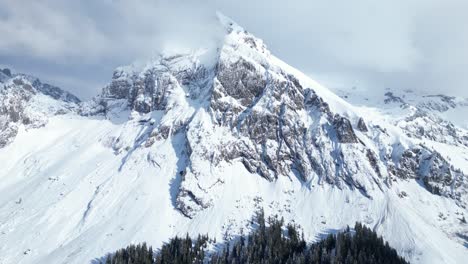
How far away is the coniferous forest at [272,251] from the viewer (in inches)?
6836

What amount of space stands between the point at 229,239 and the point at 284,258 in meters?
31.4

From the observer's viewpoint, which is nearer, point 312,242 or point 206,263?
point 206,263

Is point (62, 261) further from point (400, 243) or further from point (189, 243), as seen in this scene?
point (400, 243)

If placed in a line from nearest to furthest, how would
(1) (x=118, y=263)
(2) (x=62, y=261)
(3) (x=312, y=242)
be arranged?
1. (1) (x=118, y=263)
2. (2) (x=62, y=261)
3. (3) (x=312, y=242)

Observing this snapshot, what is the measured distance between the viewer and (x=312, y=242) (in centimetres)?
19775

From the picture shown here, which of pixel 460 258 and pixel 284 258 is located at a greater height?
pixel 460 258

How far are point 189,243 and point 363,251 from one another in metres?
74.9

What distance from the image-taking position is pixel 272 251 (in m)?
181

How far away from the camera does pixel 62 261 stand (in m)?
185

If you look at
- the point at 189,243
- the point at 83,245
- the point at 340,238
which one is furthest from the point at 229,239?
the point at 83,245

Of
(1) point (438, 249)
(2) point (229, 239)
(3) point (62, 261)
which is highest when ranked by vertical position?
(1) point (438, 249)

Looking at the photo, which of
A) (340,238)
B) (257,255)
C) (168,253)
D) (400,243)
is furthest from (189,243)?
(400,243)

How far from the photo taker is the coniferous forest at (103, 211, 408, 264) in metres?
174

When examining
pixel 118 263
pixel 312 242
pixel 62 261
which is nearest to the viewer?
pixel 118 263
